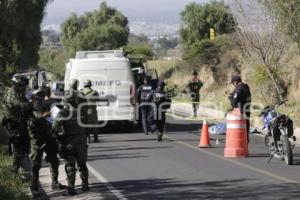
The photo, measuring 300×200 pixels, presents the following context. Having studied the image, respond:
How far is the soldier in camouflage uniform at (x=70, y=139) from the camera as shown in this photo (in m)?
11.3

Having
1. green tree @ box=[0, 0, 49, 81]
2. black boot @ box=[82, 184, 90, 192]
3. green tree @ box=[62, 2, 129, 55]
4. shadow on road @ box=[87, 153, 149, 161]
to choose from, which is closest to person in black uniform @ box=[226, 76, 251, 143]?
shadow on road @ box=[87, 153, 149, 161]

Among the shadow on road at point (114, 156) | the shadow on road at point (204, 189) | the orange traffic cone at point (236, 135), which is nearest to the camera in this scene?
the shadow on road at point (204, 189)

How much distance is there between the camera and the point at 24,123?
11.5 m

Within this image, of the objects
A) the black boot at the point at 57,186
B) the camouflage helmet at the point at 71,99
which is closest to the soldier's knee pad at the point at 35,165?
the black boot at the point at 57,186

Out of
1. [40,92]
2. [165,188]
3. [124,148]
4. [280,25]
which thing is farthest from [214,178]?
[280,25]

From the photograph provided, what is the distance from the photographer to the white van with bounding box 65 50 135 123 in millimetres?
22047

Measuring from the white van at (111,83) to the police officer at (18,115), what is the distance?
10158 millimetres

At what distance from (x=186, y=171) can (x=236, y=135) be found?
253 cm

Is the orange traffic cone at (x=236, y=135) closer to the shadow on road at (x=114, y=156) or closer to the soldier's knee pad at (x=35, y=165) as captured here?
the shadow on road at (x=114, y=156)

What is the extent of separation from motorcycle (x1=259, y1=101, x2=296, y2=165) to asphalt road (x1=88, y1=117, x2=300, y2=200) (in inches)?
8.7

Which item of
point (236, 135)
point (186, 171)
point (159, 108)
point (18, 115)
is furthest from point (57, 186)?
point (159, 108)

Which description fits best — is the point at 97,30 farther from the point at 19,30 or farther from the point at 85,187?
the point at 85,187

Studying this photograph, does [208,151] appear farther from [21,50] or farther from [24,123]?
[21,50]

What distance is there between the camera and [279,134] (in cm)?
1484
